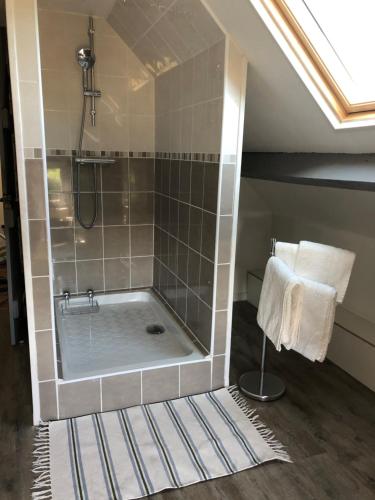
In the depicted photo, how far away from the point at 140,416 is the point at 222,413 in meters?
0.44

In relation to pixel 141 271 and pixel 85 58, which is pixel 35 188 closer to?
pixel 85 58

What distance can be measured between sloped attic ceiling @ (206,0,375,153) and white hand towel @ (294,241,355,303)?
19.8 inches

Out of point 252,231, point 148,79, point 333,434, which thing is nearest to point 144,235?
point 252,231

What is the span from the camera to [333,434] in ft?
6.89

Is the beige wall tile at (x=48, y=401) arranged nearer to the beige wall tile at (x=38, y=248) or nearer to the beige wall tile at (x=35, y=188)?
the beige wall tile at (x=38, y=248)

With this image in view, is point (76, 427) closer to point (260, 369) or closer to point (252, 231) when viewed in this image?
point (260, 369)

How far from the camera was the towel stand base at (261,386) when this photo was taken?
2.38 meters

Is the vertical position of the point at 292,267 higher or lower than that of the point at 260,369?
higher

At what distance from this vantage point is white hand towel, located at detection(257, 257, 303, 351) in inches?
80.0

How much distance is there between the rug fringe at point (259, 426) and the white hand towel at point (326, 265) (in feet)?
2.50

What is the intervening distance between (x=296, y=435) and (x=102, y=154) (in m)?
2.28

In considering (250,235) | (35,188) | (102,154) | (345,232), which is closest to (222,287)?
(345,232)

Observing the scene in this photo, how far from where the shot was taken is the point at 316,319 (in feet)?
6.57

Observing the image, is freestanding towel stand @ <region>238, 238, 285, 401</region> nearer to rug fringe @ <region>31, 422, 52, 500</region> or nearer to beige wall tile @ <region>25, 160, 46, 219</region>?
rug fringe @ <region>31, 422, 52, 500</region>
